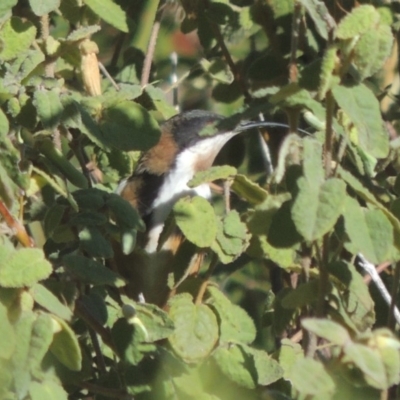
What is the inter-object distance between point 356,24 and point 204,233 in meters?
0.46

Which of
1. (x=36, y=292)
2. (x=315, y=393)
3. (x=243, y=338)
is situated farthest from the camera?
(x=243, y=338)

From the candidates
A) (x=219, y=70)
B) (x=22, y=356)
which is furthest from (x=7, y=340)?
(x=219, y=70)

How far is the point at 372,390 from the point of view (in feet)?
5.14

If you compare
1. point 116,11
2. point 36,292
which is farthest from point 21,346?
point 116,11

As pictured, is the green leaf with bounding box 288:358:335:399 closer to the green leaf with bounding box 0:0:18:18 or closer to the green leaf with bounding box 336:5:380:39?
the green leaf with bounding box 336:5:380:39

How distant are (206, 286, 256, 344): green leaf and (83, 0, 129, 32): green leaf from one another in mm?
698

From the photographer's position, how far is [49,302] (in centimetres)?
146

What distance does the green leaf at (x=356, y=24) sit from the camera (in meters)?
1.31

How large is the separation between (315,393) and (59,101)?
2.40ft

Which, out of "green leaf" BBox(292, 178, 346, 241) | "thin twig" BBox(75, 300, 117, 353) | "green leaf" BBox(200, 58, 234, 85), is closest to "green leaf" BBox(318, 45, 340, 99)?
"green leaf" BBox(292, 178, 346, 241)

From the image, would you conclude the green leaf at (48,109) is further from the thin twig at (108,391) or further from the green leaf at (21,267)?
the thin twig at (108,391)

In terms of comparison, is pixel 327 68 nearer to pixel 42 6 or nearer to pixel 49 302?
pixel 49 302

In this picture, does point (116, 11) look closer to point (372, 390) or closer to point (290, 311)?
point (290, 311)

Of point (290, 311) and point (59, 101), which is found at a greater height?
point (59, 101)
